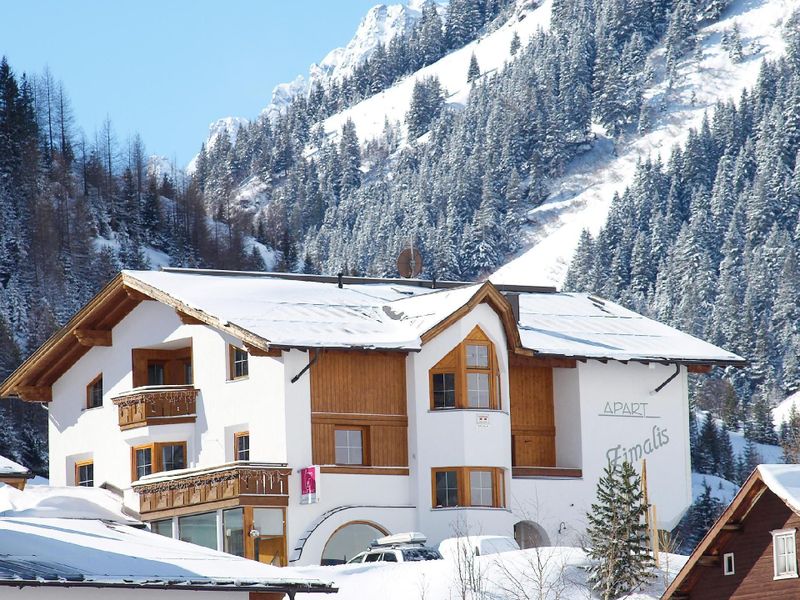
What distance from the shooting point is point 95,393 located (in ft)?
203

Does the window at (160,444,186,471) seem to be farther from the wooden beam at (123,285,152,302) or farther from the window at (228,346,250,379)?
the wooden beam at (123,285,152,302)

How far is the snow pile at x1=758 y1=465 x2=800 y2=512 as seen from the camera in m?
36.6

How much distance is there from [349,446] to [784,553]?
19692 mm

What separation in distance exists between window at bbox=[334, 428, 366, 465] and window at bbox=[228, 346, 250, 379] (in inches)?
136

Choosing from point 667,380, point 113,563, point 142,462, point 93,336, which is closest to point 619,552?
point 667,380

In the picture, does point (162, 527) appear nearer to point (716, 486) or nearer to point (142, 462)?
point (142, 462)

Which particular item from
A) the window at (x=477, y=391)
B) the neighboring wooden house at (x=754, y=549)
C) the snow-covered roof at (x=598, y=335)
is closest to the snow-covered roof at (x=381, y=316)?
the snow-covered roof at (x=598, y=335)

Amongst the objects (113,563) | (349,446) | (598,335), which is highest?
(598,335)

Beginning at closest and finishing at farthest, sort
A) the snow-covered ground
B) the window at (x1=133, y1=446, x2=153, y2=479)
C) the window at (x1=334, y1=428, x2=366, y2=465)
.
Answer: the snow-covered ground → the window at (x1=334, y1=428, x2=366, y2=465) → the window at (x1=133, y1=446, x2=153, y2=479)

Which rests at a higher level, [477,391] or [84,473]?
[477,391]

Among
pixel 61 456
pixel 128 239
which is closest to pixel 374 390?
pixel 61 456

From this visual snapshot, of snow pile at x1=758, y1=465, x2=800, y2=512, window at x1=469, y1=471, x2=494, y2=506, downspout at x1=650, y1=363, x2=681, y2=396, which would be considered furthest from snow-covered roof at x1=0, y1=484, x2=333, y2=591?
downspout at x1=650, y1=363, x2=681, y2=396

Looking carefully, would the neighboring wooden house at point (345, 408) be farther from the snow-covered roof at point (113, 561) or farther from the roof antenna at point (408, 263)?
the snow-covered roof at point (113, 561)

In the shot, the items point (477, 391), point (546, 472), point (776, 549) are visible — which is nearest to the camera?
point (776, 549)
